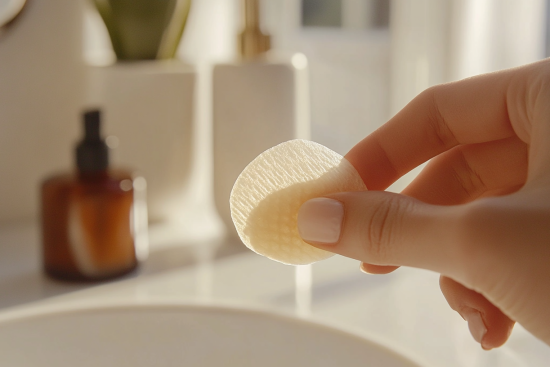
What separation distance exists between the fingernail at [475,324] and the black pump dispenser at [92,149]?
359 millimetres

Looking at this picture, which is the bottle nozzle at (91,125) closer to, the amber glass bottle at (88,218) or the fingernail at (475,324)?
the amber glass bottle at (88,218)

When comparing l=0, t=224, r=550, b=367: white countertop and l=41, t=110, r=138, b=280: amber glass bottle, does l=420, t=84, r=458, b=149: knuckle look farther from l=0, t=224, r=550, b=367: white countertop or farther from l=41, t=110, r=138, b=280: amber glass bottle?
l=41, t=110, r=138, b=280: amber glass bottle

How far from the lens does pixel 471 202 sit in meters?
0.26

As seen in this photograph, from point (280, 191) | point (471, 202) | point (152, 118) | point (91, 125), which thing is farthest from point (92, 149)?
point (471, 202)

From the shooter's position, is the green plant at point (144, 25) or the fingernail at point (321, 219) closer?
the fingernail at point (321, 219)

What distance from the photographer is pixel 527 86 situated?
0.34 meters

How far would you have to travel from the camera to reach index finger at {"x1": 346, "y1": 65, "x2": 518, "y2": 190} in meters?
0.38

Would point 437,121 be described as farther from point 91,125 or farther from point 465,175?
point 91,125

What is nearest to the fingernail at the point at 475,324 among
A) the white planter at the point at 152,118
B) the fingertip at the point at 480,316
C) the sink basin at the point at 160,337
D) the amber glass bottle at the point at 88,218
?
the fingertip at the point at 480,316

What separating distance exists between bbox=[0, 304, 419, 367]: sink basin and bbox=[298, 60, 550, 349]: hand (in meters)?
0.10

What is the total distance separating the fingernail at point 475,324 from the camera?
1.20ft

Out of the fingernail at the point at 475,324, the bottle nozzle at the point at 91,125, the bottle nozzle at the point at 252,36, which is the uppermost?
the bottle nozzle at the point at 252,36

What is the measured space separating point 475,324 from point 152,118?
47 cm

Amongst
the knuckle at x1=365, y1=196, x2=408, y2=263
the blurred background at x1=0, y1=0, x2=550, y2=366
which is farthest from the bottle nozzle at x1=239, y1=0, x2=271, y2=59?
the knuckle at x1=365, y1=196, x2=408, y2=263
